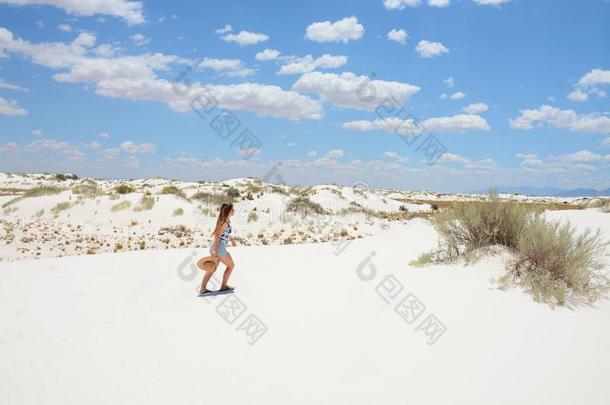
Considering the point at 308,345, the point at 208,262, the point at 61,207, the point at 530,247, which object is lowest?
the point at 530,247

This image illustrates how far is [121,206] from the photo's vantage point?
66.1 feet

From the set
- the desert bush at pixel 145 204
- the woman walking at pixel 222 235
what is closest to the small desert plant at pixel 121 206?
the desert bush at pixel 145 204

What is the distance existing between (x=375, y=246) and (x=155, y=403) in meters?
7.21

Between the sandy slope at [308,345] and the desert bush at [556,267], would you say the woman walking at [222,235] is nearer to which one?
the sandy slope at [308,345]

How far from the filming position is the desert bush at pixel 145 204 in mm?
19984

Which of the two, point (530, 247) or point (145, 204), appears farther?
point (145, 204)

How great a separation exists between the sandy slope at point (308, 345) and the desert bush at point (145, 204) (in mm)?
12885

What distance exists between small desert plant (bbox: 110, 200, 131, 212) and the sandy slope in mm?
13153

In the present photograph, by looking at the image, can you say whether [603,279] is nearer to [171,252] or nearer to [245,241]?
[171,252]

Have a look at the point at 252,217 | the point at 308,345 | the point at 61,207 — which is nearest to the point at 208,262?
the point at 308,345

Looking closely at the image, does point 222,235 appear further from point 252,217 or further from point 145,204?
point 145,204

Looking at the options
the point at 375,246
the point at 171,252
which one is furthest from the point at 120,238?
the point at 375,246

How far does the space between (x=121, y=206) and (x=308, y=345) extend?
17849mm

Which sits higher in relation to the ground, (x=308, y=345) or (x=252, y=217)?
(x=252, y=217)
